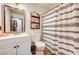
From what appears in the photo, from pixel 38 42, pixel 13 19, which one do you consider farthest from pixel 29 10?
pixel 38 42

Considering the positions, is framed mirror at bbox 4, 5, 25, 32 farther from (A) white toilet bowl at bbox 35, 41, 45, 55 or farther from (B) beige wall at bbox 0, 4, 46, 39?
(A) white toilet bowl at bbox 35, 41, 45, 55

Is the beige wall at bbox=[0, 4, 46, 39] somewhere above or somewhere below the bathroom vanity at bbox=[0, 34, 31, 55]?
above

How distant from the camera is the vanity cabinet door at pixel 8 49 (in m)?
1.52

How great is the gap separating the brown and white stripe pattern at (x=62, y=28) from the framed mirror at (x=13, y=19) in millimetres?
349

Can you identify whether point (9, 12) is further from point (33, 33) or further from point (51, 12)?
point (51, 12)

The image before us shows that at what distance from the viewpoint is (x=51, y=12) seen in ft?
5.84

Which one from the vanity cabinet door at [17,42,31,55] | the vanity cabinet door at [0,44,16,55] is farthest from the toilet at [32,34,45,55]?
the vanity cabinet door at [0,44,16,55]

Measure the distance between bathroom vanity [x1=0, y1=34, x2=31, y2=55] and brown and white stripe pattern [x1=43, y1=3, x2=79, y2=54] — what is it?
0.29m

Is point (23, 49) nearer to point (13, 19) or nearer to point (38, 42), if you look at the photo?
point (38, 42)

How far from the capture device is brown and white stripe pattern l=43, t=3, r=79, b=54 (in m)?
1.61

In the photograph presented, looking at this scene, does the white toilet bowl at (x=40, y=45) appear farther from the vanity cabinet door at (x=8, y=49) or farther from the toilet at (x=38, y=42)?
the vanity cabinet door at (x=8, y=49)

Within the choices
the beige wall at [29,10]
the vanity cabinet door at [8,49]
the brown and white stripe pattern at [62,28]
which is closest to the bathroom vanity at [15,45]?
the vanity cabinet door at [8,49]
